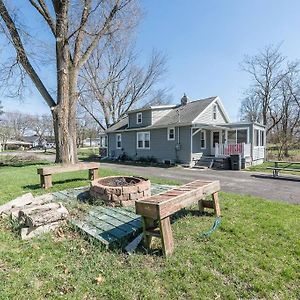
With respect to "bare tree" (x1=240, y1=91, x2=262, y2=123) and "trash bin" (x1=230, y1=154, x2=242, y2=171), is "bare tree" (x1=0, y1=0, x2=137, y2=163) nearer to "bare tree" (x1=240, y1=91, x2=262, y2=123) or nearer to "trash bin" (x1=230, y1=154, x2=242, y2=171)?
"trash bin" (x1=230, y1=154, x2=242, y2=171)

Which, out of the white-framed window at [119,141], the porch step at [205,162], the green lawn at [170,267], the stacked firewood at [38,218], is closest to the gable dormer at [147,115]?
the white-framed window at [119,141]

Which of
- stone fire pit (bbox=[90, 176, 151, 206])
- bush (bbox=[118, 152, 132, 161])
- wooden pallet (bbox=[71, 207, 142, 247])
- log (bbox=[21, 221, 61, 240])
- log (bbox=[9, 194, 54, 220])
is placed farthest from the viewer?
bush (bbox=[118, 152, 132, 161])

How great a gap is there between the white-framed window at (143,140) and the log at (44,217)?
15897 mm

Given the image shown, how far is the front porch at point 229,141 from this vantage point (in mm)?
16172

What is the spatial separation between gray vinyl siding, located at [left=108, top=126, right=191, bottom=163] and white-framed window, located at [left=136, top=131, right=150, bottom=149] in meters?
0.31

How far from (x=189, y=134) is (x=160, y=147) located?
305 cm

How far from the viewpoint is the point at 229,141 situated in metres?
19.5

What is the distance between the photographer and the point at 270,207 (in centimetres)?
550

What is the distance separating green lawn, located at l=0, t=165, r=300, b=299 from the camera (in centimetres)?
257

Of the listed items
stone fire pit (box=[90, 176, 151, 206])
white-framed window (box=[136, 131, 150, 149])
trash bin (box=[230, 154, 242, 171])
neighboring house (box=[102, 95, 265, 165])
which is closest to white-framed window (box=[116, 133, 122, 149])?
neighboring house (box=[102, 95, 265, 165])

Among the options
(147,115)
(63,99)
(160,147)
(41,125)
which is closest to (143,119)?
(147,115)

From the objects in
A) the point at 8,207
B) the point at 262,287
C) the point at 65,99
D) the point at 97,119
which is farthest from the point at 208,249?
the point at 97,119

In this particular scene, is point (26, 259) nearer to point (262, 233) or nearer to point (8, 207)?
point (8, 207)

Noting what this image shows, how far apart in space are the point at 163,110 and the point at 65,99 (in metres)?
9.69
